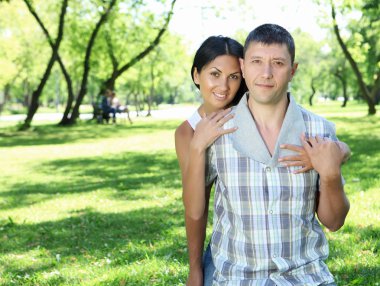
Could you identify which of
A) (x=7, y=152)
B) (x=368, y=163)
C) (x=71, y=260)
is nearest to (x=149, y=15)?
(x=7, y=152)

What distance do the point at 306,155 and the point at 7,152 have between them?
17400 millimetres

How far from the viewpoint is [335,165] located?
2.38 m

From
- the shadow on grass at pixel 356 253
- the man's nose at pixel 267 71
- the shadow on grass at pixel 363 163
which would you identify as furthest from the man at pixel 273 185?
the shadow on grass at pixel 363 163

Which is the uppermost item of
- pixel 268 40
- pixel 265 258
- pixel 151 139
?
pixel 268 40

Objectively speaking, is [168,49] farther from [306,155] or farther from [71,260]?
[306,155]

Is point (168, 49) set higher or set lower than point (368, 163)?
higher

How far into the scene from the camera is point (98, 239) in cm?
686

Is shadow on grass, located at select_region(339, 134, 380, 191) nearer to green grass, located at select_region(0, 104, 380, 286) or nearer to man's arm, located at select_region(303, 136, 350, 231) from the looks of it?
green grass, located at select_region(0, 104, 380, 286)

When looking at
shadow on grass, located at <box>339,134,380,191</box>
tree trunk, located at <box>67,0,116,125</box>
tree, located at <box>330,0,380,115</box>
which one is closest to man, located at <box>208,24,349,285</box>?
shadow on grass, located at <box>339,134,380,191</box>

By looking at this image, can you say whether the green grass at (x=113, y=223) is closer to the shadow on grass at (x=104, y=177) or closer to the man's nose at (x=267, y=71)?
the shadow on grass at (x=104, y=177)

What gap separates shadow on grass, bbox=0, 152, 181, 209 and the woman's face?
641cm

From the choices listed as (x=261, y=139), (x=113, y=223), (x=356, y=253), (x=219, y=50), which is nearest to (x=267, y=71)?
(x=261, y=139)

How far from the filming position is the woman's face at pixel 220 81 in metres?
3.07

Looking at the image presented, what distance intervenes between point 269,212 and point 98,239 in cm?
476
